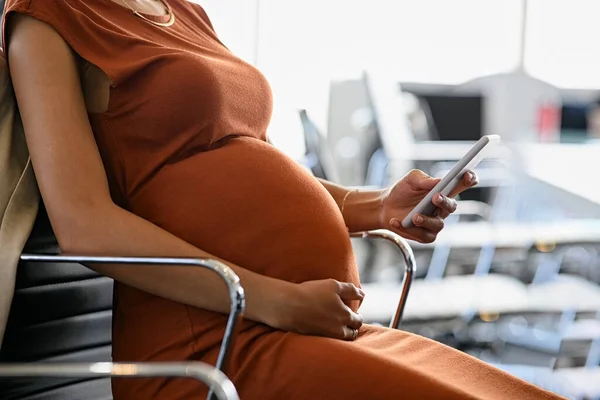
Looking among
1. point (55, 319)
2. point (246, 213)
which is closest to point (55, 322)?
point (55, 319)

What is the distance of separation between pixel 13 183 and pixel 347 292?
489 millimetres

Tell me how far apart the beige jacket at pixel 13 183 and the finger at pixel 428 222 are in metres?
0.60

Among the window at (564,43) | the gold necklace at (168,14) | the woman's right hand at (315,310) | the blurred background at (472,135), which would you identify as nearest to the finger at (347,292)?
the woman's right hand at (315,310)

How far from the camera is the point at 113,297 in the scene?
135cm

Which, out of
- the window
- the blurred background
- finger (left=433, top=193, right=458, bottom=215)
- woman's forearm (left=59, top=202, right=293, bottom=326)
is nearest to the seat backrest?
woman's forearm (left=59, top=202, right=293, bottom=326)

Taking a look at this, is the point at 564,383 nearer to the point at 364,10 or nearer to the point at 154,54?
the point at 364,10

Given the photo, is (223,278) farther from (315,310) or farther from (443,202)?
(443,202)

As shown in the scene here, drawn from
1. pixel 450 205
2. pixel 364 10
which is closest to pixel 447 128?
pixel 364 10

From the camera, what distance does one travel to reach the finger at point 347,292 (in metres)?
1.12

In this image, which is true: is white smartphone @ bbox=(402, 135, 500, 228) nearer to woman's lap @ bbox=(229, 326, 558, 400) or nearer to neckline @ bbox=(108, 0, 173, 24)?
woman's lap @ bbox=(229, 326, 558, 400)

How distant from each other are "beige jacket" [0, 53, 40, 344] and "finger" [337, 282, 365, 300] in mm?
435

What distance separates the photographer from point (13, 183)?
1.19 meters

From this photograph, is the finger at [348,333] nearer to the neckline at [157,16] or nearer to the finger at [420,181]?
the finger at [420,181]

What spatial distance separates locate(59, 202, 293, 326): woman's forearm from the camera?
43.6 inches
